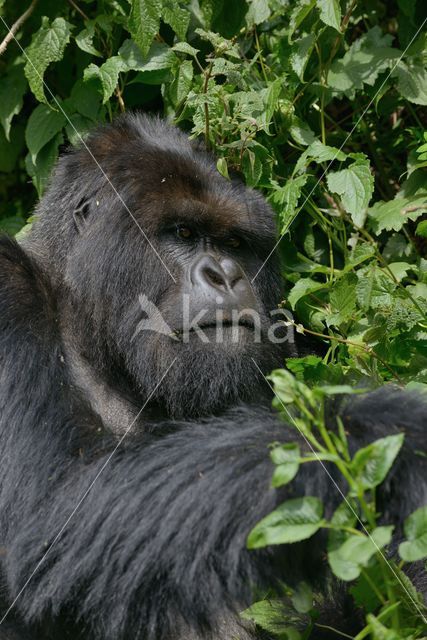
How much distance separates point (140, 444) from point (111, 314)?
71cm

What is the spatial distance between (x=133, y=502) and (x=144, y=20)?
2462 mm

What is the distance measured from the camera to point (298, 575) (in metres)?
2.73

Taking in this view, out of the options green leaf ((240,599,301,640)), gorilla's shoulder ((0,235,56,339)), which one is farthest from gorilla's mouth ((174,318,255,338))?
green leaf ((240,599,301,640))

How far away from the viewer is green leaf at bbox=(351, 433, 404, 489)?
7.43ft

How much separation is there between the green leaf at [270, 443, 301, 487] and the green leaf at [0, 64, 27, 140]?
351 centimetres

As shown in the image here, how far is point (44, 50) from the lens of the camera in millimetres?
4871

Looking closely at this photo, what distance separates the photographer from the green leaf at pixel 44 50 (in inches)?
190

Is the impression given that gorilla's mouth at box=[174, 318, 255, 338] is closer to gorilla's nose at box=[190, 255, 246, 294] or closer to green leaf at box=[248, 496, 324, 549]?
gorilla's nose at box=[190, 255, 246, 294]

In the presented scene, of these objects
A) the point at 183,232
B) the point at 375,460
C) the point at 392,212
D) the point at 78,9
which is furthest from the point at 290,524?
the point at 78,9

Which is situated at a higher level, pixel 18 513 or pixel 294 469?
pixel 294 469

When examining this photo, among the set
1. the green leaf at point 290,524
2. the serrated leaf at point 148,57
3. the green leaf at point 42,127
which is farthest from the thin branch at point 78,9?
the green leaf at point 290,524

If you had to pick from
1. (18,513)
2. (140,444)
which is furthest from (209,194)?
(18,513)

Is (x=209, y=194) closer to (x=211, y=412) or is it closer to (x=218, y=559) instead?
(x=211, y=412)

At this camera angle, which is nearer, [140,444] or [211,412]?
[140,444]
